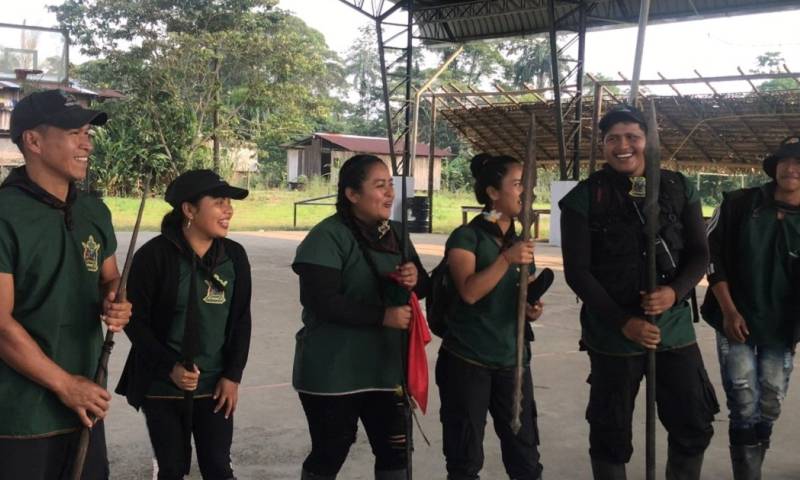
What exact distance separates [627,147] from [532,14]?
42.3 ft

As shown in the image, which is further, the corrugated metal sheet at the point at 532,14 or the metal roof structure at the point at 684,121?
the metal roof structure at the point at 684,121

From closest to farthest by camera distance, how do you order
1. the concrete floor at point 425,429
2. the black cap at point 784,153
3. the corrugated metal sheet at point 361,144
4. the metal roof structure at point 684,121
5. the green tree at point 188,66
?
1. the black cap at point 784,153
2. the concrete floor at point 425,429
3. the metal roof structure at point 684,121
4. the green tree at point 188,66
5. the corrugated metal sheet at point 361,144

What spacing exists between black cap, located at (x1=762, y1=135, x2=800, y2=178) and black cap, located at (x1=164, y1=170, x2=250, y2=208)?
2206 millimetres

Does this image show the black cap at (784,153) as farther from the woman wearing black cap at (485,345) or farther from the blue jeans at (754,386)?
the woman wearing black cap at (485,345)

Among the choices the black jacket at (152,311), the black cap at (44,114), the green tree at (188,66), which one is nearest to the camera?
the black cap at (44,114)

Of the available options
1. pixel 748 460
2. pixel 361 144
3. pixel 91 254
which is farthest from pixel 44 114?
pixel 361 144

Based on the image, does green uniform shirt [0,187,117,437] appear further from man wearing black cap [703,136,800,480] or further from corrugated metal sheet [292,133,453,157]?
corrugated metal sheet [292,133,453,157]

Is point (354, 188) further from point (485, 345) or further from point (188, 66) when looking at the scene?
point (188, 66)

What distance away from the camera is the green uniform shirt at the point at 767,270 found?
3.43 m

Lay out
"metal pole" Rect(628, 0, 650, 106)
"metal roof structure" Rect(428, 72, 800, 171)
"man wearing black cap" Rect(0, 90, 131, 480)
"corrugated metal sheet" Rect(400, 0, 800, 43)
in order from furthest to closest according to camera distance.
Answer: "metal roof structure" Rect(428, 72, 800, 171), "corrugated metal sheet" Rect(400, 0, 800, 43), "metal pole" Rect(628, 0, 650, 106), "man wearing black cap" Rect(0, 90, 131, 480)

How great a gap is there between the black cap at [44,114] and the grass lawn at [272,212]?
15.7 meters

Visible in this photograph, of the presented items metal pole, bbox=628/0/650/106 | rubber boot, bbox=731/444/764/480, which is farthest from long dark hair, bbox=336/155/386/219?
metal pole, bbox=628/0/650/106

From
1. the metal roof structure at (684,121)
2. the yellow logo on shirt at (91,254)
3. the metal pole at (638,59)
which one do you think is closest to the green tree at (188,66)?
the metal roof structure at (684,121)

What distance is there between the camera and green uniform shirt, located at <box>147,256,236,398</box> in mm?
2895
